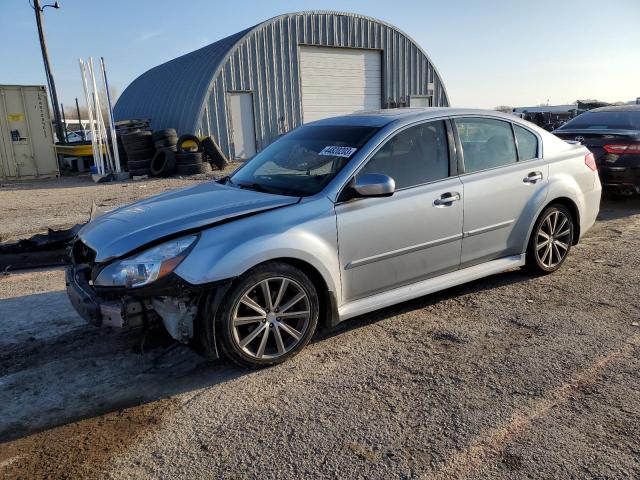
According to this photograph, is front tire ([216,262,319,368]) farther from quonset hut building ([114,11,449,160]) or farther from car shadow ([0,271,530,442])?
quonset hut building ([114,11,449,160])

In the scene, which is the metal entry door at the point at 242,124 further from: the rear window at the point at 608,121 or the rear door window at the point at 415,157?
the rear door window at the point at 415,157

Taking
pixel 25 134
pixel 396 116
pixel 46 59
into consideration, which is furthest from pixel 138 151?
pixel 396 116

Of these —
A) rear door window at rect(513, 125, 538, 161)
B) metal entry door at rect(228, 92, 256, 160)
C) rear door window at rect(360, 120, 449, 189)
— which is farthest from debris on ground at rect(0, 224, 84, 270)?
metal entry door at rect(228, 92, 256, 160)

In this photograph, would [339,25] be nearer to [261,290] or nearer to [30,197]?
[30,197]

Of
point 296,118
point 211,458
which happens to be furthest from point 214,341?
point 296,118

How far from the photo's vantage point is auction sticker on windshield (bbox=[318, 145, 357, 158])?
158 inches

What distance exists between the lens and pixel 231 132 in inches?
802

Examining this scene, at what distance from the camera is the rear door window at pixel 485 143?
179 inches

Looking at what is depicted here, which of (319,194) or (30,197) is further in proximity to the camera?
(30,197)

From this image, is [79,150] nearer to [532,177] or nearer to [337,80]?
[337,80]

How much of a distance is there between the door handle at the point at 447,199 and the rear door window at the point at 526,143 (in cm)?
104

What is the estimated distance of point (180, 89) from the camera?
21250mm

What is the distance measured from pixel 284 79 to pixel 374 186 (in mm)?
18851

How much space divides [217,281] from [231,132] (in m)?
17.9
